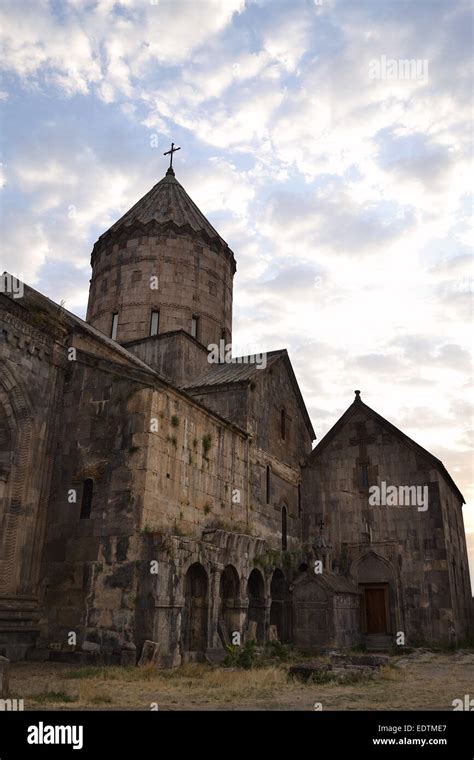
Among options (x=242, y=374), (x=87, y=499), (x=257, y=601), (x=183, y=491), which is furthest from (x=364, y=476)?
(x=87, y=499)

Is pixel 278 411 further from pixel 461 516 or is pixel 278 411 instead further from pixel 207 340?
pixel 461 516

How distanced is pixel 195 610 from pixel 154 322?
41.5 feet

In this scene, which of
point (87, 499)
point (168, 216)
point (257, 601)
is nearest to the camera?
point (87, 499)

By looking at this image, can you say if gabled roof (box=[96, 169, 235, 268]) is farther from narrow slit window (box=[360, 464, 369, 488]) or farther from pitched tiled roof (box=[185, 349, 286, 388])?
narrow slit window (box=[360, 464, 369, 488])

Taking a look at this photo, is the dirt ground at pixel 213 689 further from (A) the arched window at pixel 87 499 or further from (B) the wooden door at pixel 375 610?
(B) the wooden door at pixel 375 610

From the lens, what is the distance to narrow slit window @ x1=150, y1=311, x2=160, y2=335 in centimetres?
2364

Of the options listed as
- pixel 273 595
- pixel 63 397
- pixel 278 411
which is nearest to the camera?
pixel 63 397

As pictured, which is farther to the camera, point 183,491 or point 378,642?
point 378,642

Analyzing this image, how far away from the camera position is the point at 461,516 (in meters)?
25.9

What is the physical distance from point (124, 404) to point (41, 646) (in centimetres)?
575

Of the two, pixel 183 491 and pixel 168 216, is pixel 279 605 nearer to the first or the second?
pixel 183 491

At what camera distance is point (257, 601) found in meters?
17.7
